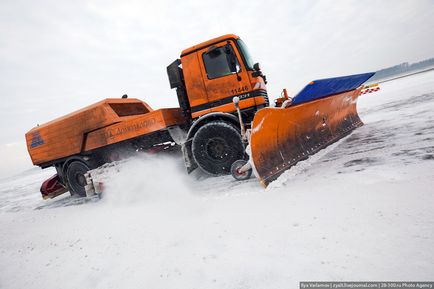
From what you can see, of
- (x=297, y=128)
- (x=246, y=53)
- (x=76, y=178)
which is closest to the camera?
(x=297, y=128)

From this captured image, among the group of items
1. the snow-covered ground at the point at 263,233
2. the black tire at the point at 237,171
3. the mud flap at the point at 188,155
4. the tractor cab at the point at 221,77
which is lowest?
the snow-covered ground at the point at 263,233

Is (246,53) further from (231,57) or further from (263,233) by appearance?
(263,233)

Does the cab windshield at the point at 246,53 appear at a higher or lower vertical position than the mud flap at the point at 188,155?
higher

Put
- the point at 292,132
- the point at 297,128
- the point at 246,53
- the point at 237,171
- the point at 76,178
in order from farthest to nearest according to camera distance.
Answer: the point at 76,178, the point at 246,53, the point at 297,128, the point at 292,132, the point at 237,171

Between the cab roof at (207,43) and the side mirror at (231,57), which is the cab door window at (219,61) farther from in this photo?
the cab roof at (207,43)

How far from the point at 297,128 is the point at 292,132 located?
21 cm

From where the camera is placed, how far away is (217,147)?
491cm

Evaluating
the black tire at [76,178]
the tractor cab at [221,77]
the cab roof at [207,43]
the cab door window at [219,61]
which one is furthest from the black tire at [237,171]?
the black tire at [76,178]

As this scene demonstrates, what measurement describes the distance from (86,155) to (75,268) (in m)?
4.26

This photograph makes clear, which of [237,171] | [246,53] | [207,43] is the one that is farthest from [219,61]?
[237,171]

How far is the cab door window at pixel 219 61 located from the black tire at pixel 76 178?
4.42 meters

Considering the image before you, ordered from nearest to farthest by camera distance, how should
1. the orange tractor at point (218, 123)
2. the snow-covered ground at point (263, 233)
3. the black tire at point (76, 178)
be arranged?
the snow-covered ground at point (263, 233)
the orange tractor at point (218, 123)
the black tire at point (76, 178)

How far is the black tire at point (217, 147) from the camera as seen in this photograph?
15.4 ft

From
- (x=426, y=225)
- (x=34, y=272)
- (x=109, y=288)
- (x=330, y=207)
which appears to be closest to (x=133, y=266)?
(x=109, y=288)
